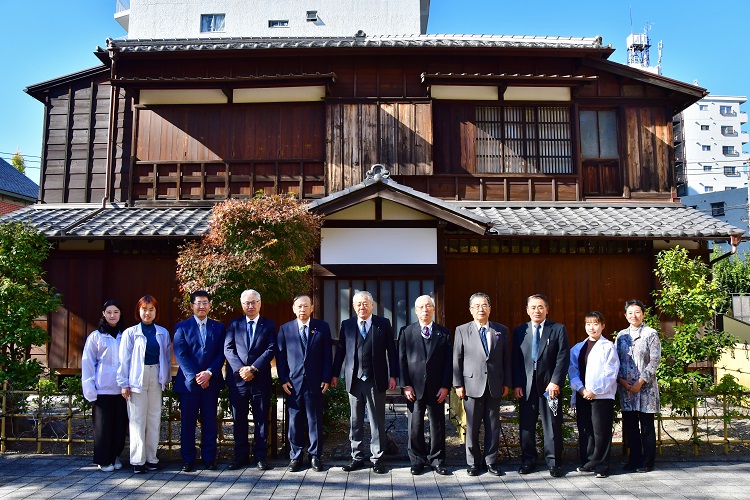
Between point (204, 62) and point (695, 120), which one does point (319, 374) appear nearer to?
point (204, 62)

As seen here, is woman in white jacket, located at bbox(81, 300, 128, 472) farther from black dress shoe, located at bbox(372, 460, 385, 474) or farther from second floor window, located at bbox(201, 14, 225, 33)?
second floor window, located at bbox(201, 14, 225, 33)

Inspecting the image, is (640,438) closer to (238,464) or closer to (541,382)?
(541,382)

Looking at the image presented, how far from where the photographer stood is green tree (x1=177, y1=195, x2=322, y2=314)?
7191 millimetres

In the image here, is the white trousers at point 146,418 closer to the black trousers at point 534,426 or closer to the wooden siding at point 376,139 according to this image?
the black trousers at point 534,426

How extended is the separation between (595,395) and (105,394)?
556cm

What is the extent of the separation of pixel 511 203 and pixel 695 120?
53150mm

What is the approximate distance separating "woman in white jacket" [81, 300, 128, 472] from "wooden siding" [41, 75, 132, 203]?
655 centimetres

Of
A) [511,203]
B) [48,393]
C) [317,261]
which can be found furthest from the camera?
[511,203]

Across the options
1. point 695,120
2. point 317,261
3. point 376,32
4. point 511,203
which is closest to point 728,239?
point 511,203

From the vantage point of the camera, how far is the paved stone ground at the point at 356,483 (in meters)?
5.40

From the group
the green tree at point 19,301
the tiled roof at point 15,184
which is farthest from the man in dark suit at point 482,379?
the tiled roof at point 15,184

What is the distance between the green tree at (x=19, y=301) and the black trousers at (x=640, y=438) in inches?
298

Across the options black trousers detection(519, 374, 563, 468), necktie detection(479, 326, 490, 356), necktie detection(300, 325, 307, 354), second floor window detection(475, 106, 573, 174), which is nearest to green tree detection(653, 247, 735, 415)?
black trousers detection(519, 374, 563, 468)

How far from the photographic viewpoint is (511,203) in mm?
11484
